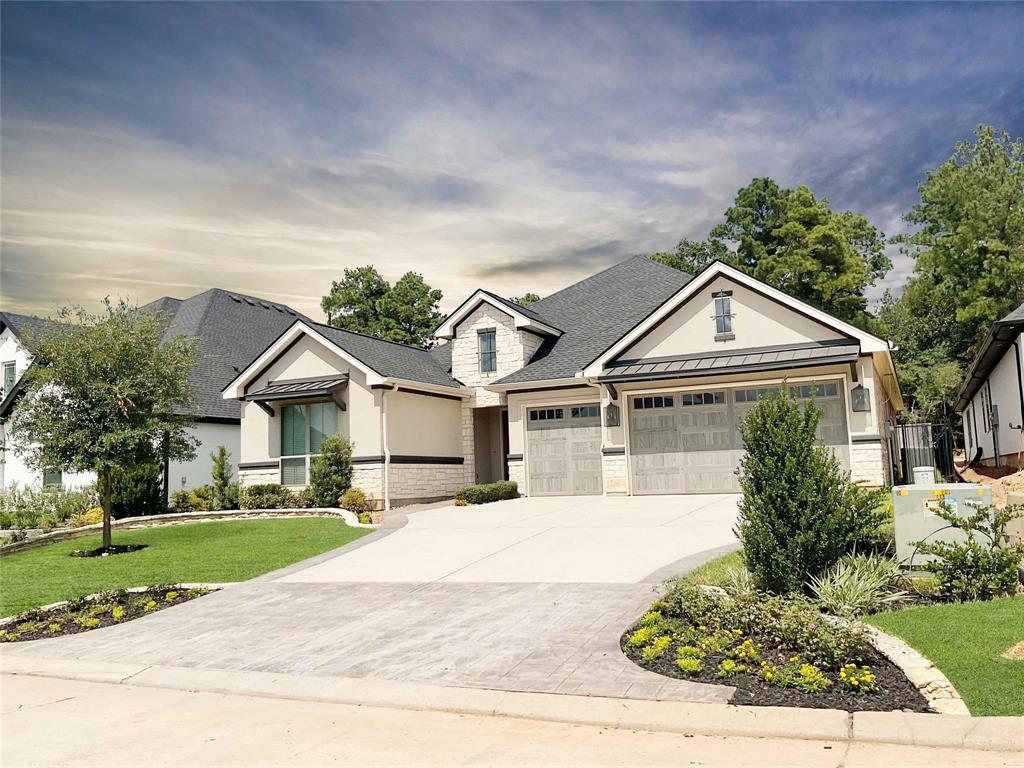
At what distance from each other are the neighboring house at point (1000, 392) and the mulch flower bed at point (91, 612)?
65.2ft

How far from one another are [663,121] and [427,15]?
5.23 m

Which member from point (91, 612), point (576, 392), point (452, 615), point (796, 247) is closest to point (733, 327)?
point (576, 392)

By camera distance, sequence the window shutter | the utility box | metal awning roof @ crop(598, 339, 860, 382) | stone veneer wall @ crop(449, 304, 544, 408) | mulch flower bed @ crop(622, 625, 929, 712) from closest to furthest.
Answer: mulch flower bed @ crop(622, 625, 929, 712)
the utility box
metal awning roof @ crop(598, 339, 860, 382)
the window shutter
stone veneer wall @ crop(449, 304, 544, 408)

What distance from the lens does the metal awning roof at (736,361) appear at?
19.3m

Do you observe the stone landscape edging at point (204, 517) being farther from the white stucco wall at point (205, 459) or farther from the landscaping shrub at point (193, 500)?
the white stucco wall at point (205, 459)

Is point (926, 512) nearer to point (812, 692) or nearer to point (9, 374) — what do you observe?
point (812, 692)

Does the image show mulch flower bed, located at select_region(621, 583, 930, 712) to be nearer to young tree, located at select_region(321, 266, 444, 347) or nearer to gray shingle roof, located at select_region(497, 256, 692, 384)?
gray shingle roof, located at select_region(497, 256, 692, 384)

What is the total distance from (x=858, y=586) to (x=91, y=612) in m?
9.02

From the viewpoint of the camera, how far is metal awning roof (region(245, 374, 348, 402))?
2281 centimetres

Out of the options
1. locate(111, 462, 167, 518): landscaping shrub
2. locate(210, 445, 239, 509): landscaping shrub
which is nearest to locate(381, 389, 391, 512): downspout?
locate(210, 445, 239, 509): landscaping shrub

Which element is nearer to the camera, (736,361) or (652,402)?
(736,361)

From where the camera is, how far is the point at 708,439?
20.9 metres

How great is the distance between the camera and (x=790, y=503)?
27.7 feet

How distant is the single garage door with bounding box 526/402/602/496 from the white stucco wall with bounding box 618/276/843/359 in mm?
2384
